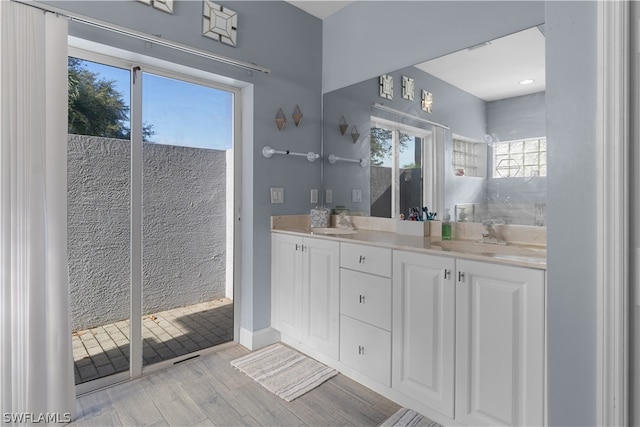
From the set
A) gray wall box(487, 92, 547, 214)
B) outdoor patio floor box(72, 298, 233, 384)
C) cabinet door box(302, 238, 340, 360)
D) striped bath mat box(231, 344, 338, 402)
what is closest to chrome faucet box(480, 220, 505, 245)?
gray wall box(487, 92, 547, 214)

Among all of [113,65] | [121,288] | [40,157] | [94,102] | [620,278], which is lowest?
[121,288]

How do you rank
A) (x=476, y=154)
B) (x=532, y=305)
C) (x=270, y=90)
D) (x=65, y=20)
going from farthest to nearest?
(x=270, y=90), (x=476, y=154), (x=65, y=20), (x=532, y=305)

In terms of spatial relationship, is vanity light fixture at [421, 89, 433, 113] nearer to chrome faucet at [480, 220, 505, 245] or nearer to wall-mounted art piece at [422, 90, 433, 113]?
wall-mounted art piece at [422, 90, 433, 113]

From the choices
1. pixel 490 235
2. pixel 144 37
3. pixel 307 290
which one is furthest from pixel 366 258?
pixel 144 37

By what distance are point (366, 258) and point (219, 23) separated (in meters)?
1.86

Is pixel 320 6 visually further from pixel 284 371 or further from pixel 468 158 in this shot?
pixel 284 371

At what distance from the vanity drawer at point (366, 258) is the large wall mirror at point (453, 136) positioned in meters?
0.60

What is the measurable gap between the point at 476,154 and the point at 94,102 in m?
2.29

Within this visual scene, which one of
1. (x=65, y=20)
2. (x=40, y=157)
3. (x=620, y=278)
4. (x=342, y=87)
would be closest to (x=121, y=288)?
(x=40, y=157)

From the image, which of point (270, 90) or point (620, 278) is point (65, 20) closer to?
point (270, 90)

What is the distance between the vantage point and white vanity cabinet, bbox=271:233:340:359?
7.26ft

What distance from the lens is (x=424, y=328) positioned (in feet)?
→ 5.63

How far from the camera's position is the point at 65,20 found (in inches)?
66.8

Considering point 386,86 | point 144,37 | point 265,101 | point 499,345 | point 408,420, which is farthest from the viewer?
point 265,101
